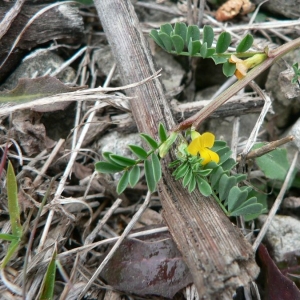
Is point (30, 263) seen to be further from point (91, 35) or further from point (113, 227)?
point (91, 35)

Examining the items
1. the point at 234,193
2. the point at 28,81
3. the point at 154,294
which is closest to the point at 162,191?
the point at 234,193

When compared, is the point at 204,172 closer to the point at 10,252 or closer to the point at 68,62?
the point at 10,252

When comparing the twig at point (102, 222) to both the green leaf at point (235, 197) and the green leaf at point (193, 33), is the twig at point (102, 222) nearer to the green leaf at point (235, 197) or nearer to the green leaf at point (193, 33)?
the green leaf at point (235, 197)

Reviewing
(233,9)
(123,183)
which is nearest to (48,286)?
(123,183)

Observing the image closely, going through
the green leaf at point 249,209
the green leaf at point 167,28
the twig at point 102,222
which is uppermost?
the green leaf at point 167,28

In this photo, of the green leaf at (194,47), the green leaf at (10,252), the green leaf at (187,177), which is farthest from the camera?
the green leaf at (194,47)

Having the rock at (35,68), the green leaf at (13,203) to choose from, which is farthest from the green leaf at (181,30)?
the green leaf at (13,203)
